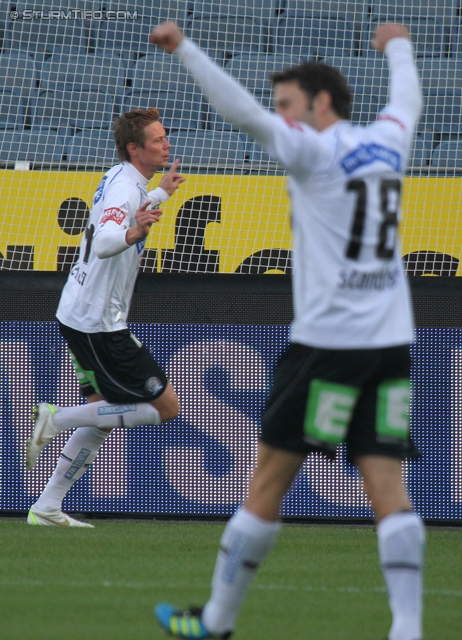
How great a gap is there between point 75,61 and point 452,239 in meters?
3.85

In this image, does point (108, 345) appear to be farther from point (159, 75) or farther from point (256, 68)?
point (256, 68)

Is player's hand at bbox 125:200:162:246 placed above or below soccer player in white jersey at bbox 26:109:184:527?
above

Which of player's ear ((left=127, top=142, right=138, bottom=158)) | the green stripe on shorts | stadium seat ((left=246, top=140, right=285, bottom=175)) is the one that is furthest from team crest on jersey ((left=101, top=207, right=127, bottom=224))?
stadium seat ((left=246, top=140, right=285, bottom=175))

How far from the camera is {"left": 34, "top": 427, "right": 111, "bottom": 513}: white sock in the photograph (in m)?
5.60

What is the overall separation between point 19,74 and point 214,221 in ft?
9.03

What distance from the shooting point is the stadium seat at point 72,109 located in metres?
8.46

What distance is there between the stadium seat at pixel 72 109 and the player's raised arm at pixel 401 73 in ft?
17.9

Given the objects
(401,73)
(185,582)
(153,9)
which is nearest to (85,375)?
(185,582)

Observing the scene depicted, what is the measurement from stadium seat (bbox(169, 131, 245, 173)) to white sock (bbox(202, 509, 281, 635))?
4.95 metres

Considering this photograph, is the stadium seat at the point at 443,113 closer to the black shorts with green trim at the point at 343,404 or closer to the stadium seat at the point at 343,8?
the stadium seat at the point at 343,8

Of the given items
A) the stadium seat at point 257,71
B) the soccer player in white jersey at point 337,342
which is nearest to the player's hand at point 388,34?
the soccer player in white jersey at point 337,342

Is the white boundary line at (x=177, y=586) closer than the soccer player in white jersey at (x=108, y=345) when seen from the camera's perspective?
Yes

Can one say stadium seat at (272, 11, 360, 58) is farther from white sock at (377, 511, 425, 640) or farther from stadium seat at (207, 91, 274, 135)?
white sock at (377, 511, 425, 640)

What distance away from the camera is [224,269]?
689cm
